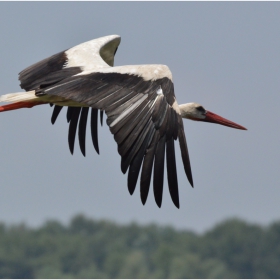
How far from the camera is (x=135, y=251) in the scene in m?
74.1

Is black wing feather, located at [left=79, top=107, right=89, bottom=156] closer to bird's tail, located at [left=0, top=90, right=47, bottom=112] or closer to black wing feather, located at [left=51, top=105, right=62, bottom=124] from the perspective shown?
black wing feather, located at [left=51, top=105, right=62, bottom=124]

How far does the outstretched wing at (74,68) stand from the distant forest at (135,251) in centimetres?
4623

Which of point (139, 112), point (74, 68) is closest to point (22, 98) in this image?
point (74, 68)

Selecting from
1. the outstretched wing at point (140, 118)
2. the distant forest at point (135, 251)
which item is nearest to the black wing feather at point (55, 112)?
the outstretched wing at point (140, 118)

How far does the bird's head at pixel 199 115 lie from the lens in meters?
13.7

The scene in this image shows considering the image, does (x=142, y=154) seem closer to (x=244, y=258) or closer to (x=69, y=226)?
(x=244, y=258)

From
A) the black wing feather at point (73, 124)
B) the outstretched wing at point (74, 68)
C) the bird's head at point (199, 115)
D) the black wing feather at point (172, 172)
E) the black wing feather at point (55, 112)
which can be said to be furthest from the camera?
the black wing feather at point (73, 124)

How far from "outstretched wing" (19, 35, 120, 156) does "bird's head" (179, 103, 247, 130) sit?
1201mm

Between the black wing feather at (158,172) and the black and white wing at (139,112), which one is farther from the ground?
the black and white wing at (139,112)

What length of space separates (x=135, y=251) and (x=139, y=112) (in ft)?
209

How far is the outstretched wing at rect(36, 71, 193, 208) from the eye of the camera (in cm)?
1074

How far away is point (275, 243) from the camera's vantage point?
75.6 metres

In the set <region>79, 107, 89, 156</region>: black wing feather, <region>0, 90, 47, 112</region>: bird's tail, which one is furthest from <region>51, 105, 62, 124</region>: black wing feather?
<region>0, 90, 47, 112</region>: bird's tail

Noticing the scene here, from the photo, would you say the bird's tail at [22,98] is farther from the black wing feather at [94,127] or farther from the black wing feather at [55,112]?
the black wing feather at [94,127]
